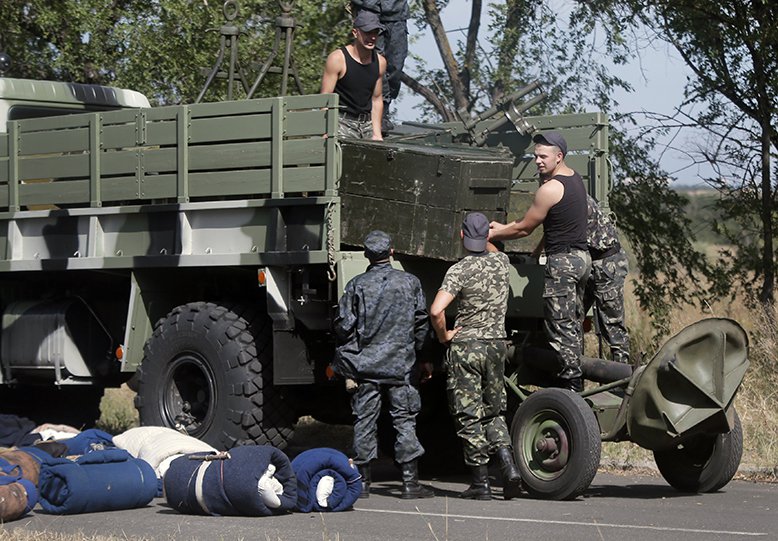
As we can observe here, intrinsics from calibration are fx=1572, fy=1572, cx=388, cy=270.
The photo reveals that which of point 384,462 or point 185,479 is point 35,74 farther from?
point 185,479

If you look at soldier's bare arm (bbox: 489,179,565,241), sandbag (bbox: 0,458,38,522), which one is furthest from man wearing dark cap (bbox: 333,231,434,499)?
sandbag (bbox: 0,458,38,522)

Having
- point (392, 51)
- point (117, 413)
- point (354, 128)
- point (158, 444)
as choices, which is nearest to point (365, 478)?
point (158, 444)

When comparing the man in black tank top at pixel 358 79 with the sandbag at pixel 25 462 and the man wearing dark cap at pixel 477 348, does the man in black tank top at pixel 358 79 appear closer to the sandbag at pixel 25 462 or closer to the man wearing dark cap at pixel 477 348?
the man wearing dark cap at pixel 477 348

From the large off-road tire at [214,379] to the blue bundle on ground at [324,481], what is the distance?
1588 mm

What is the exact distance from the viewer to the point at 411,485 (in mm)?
9789

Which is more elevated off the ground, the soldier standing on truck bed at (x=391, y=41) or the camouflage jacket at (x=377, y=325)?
the soldier standing on truck bed at (x=391, y=41)

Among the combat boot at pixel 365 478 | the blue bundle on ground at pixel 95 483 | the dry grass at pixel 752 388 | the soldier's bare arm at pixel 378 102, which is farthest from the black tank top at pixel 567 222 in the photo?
the blue bundle on ground at pixel 95 483

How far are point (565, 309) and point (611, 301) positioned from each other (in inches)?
24.6

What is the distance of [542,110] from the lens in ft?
56.0

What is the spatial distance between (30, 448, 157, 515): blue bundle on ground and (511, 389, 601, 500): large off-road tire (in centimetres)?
229

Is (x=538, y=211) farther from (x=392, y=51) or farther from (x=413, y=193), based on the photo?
(x=392, y=51)

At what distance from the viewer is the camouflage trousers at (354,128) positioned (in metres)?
11.0

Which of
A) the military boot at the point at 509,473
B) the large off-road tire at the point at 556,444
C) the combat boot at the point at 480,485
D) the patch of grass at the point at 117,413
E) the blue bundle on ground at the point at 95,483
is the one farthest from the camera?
the patch of grass at the point at 117,413

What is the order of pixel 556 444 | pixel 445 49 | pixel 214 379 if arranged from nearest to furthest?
1. pixel 556 444
2. pixel 214 379
3. pixel 445 49
